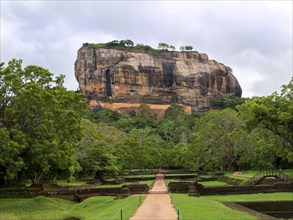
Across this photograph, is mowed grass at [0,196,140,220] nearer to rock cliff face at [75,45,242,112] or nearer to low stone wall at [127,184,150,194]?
low stone wall at [127,184,150,194]

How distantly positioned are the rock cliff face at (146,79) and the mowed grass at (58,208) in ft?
341

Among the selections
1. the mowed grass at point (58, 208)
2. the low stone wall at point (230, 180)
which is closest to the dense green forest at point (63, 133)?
the mowed grass at point (58, 208)

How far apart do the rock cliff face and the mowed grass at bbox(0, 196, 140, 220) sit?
10384cm

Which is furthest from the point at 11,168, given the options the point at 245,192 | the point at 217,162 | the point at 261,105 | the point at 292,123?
the point at 217,162

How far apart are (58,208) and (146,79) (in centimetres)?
10975

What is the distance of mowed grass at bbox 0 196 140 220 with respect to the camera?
20.2 metres

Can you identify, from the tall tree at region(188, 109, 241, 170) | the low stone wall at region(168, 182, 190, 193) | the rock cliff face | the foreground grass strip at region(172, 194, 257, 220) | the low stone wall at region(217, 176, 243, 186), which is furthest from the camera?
the rock cliff face

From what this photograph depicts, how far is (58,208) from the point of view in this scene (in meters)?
24.2

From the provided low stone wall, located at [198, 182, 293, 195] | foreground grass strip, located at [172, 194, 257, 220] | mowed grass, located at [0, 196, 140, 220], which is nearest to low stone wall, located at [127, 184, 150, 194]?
mowed grass, located at [0, 196, 140, 220]

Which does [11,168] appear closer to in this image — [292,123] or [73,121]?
[73,121]

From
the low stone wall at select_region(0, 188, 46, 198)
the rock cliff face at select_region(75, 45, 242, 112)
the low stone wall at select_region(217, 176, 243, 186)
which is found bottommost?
the low stone wall at select_region(0, 188, 46, 198)

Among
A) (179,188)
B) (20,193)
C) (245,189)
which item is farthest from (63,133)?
(245,189)

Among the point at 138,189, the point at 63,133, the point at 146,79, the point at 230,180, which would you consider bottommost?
the point at 138,189

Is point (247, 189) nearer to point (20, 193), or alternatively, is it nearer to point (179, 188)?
point (179, 188)
